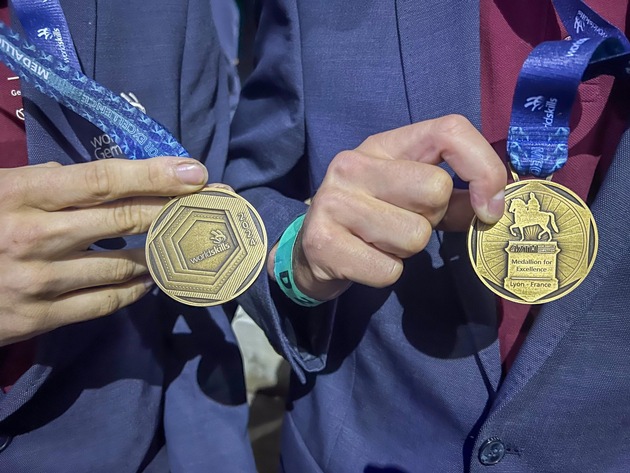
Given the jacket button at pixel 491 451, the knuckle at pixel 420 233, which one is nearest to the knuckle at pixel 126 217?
the knuckle at pixel 420 233

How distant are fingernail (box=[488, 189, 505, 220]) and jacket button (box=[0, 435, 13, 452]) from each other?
3.47 feet

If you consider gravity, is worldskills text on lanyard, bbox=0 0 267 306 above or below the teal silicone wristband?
above

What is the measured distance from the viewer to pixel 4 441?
1.10 meters

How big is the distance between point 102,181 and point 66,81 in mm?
218

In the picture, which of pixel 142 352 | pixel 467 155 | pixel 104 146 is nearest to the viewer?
pixel 467 155

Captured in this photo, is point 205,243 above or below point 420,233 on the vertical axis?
below

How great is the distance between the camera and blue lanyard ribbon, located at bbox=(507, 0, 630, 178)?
33.5 inches

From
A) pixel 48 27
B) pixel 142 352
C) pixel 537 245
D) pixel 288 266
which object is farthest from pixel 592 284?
pixel 48 27

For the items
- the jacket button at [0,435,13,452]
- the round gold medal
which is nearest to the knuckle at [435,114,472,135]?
the round gold medal

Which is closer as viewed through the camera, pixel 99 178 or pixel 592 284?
pixel 99 178

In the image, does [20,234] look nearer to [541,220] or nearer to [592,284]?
[541,220]

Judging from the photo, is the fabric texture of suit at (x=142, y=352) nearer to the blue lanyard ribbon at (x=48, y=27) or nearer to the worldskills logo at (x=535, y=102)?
the blue lanyard ribbon at (x=48, y=27)

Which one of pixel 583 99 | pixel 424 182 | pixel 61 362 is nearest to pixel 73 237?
pixel 61 362

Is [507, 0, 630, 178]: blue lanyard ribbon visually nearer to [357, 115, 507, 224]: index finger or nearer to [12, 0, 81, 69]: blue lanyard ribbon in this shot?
[357, 115, 507, 224]: index finger
